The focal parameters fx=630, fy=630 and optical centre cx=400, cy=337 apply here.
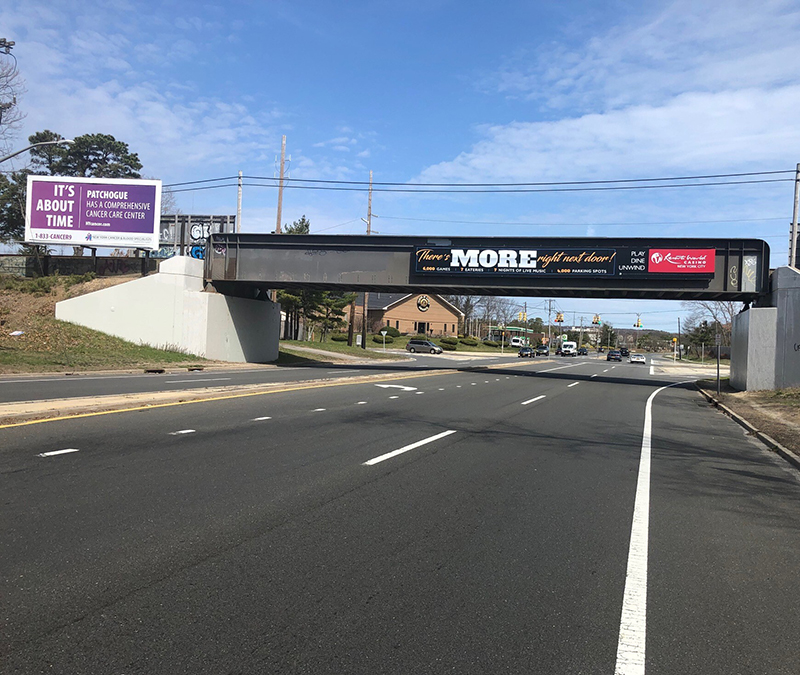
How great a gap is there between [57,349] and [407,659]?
26795mm

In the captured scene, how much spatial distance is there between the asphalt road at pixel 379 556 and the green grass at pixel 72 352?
15.0m

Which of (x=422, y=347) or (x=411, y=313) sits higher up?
(x=411, y=313)

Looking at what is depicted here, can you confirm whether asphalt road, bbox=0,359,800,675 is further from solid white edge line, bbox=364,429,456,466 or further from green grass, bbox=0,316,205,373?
green grass, bbox=0,316,205,373

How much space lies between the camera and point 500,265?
30703 mm

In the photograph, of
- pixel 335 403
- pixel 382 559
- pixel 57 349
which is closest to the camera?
pixel 382 559

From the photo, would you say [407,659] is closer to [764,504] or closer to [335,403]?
[764,504]

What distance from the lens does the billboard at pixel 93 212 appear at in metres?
32.8

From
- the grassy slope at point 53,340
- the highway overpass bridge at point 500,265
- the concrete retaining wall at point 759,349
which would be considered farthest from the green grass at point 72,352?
the concrete retaining wall at point 759,349

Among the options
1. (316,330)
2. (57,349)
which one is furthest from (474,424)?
(316,330)

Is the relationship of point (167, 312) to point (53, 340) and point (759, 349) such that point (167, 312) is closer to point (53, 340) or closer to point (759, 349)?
point (53, 340)

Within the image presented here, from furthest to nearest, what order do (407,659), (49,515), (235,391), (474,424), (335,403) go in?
1. (235,391)
2. (335,403)
3. (474,424)
4. (49,515)
5. (407,659)

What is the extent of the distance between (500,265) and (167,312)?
638 inches

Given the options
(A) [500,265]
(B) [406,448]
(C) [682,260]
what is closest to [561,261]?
(A) [500,265]

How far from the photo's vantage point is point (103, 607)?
3.94 m
